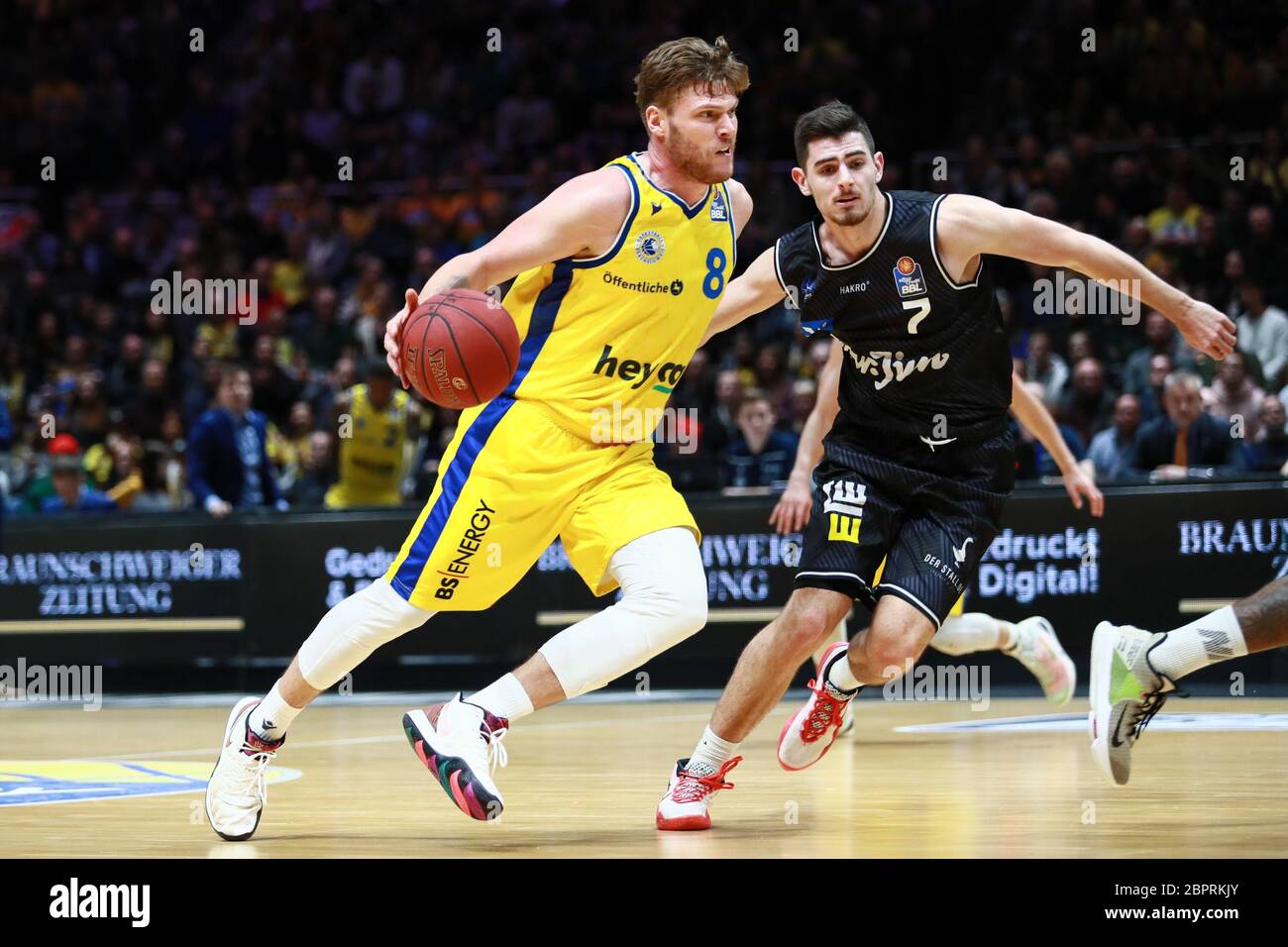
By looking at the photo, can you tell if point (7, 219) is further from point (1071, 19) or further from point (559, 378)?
point (559, 378)

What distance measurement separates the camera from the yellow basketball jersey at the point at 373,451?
11.6 meters

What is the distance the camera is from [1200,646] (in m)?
4.28

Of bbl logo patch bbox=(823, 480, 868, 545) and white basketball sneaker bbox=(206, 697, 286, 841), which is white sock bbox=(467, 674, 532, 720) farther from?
bbl logo patch bbox=(823, 480, 868, 545)

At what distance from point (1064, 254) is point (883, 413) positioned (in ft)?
2.50

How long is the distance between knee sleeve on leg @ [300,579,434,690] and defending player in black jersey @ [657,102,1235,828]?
0.90m

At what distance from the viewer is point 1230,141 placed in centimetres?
1291

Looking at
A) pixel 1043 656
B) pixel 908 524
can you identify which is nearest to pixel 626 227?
pixel 908 524

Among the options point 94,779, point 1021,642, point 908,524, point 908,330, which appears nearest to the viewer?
point 908,330

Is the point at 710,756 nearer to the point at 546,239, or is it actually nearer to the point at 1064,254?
the point at 546,239

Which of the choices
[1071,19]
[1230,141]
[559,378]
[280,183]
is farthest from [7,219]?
[559,378]

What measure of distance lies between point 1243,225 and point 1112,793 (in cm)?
777

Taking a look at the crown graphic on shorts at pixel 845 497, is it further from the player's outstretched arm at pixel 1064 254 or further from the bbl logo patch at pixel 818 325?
the player's outstretched arm at pixel 1064 254

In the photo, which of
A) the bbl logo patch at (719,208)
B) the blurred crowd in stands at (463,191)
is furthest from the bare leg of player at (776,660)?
the blurred crowd in stands at (463,191)

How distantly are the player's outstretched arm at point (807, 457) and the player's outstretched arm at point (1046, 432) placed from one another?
60 centimetres
